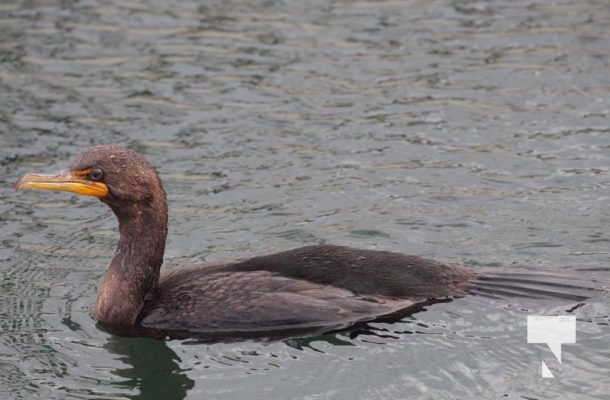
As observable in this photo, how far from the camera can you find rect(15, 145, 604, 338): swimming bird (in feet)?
28.1

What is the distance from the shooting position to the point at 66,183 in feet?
28.7

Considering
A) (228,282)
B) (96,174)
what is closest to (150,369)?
(228,282)

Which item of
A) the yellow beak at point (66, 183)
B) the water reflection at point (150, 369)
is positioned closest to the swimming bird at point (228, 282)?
the yellow beak at point (66, 183)

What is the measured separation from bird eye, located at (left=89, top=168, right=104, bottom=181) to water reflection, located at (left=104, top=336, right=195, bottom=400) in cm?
111

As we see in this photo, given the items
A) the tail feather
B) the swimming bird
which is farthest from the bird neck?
the tail feather

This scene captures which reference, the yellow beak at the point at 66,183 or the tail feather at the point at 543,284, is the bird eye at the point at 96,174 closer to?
the yellow beak at the point at 66,183

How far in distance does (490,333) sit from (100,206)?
13.7 ft

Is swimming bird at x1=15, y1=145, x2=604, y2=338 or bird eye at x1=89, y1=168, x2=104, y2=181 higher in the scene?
bird eye at x1=89, y1=168, x2=104, y2=181

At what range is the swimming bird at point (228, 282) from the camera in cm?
855

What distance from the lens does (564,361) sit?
7949 millimetres

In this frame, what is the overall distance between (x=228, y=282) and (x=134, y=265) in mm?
716

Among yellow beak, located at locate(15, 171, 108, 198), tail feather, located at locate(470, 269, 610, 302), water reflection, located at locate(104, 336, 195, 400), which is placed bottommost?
water reflection, located at locate(104, 336, 195, 400)

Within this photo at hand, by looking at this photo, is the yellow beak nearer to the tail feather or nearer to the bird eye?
the bird eye

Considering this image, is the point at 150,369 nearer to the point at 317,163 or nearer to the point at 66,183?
the point at 66,183
